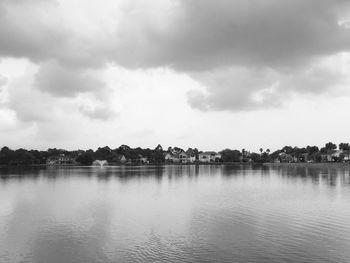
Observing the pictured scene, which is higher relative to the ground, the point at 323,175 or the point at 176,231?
the point at 176,231

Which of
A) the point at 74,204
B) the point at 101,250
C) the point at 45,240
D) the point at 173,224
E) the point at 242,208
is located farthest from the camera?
the point at 74,204

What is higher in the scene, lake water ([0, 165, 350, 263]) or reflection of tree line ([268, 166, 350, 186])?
lake water ([0, 165, 350, 263])

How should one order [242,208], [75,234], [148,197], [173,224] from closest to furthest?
[75,234], [173,224], [242,208], [148,197]

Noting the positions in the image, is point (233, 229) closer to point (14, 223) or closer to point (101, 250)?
point (101, 250)

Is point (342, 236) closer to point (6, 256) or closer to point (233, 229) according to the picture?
point (233, 229)

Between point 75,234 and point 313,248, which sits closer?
point 313,248

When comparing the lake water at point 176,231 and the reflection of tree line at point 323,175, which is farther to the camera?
the reflection of tree line at point 323,175

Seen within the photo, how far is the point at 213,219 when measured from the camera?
29.6 metres

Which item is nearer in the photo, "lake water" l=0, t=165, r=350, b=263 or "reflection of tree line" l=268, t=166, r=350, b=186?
"lake water" l=0, t=165, r=350, b=263

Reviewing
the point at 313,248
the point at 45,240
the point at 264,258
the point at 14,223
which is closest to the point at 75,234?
the point at 45,240

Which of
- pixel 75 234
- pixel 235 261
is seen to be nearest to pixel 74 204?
pixel 75 234

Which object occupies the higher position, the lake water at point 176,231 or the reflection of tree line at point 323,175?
the lake water at point 176,231

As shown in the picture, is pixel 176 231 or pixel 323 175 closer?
pixel 176 231

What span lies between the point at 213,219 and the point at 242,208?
698cm
